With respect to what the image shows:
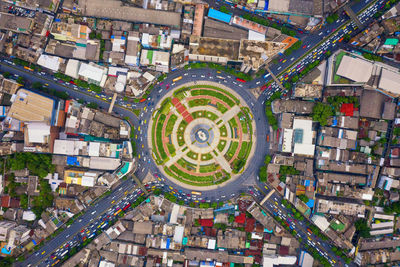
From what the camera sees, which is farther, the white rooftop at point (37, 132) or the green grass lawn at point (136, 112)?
the green grass lawn at point (136, 112)

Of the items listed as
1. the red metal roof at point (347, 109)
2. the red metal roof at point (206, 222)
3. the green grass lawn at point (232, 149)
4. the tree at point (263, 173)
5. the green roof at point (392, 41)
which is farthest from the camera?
the green grass lawn at point (232, 149)

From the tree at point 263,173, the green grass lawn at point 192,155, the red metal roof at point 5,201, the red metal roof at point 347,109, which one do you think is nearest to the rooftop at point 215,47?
the green grass lawn at point 192,155

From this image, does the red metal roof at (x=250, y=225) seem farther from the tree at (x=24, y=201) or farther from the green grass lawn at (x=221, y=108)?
the tree at (x=24, y=201)

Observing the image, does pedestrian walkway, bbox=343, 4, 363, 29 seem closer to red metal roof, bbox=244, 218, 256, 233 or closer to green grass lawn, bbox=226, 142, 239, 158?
green grass lawn, bbox=226, 142, 239, 158

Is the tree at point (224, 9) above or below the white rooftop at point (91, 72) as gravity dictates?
above

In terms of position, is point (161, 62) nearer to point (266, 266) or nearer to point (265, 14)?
point (265, 14)
